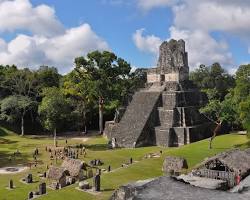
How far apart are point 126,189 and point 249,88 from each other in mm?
27014

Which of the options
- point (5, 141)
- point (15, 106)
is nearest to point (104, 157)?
point (5, 141)

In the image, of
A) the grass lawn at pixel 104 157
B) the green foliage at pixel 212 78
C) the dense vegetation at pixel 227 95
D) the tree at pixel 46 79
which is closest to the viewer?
the grass lawn at pixel 104 157

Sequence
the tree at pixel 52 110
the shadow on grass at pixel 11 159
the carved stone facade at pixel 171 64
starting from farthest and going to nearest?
1. the carved stone facade at pixel 171 64
2. the tree at pixel 52 110
3. the shadow on grass at pixel 11 159

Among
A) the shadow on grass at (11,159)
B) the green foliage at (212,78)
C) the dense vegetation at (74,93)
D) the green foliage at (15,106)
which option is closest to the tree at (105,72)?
the dense vegetation at (74,93)

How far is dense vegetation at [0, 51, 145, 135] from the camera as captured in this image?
45.7 meters

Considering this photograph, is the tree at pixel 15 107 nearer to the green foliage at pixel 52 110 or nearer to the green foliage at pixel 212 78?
the green foliage at pixel 52 110

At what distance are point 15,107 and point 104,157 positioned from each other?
63.2ft

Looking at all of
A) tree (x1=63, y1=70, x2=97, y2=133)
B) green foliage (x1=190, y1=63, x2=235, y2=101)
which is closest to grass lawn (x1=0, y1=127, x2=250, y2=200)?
tree (x1=63, y1=70, x2=97, y2=133)

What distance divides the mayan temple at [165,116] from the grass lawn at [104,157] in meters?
1.88

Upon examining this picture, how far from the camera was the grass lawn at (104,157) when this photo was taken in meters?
21.8

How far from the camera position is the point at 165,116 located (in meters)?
39.2

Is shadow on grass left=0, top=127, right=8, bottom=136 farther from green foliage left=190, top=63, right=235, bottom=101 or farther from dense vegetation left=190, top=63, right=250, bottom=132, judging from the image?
green foliage left=190, top=63, right=235, bottom=101

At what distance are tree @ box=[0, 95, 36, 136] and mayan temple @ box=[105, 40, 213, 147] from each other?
10869 millimetres

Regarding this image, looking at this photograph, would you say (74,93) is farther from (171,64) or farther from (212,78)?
(212,78)
